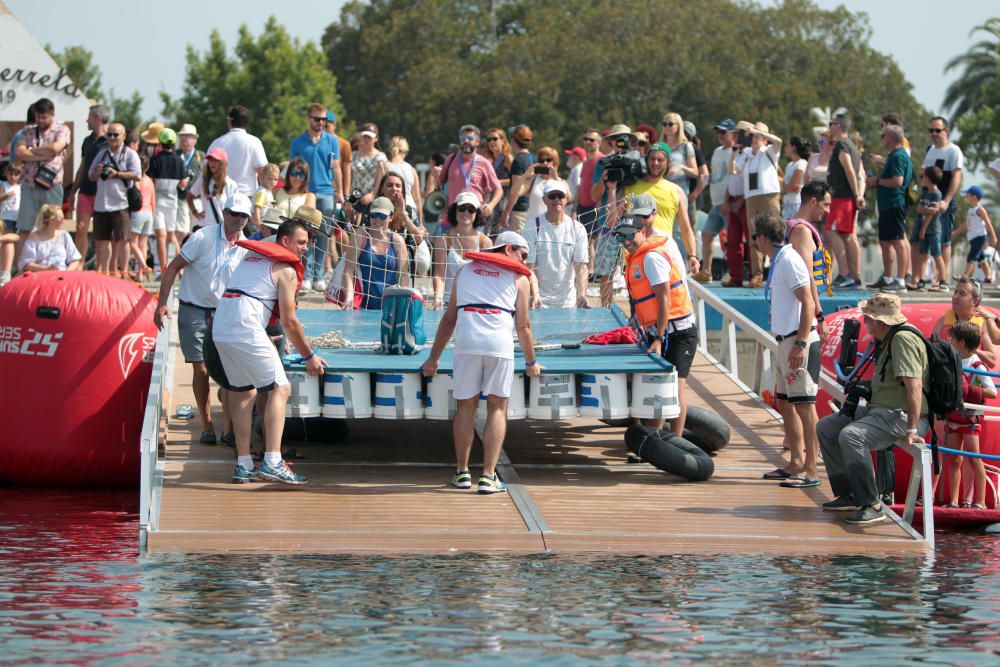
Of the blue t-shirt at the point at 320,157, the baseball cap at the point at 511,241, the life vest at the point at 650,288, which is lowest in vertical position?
the life vest at the point at 650,288

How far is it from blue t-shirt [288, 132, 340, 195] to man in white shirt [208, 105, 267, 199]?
1.38 metres

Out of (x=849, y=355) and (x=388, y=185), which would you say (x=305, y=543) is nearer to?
(x=849, y=355)

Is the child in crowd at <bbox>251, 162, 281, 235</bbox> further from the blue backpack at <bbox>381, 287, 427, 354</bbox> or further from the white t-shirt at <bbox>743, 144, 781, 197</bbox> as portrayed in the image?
the white t-shirt at <bbox>743, 144, 781, 197</bbox>

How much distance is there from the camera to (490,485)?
11062 millimetres

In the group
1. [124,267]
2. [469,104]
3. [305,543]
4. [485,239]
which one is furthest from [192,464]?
[469,104]

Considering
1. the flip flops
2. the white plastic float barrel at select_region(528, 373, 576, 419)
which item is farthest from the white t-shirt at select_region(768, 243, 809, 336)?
the white plastic float barrel at select_region(528, 373, 576, 419)

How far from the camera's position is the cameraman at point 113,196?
1766 cm

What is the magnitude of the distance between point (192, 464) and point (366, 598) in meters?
3.41

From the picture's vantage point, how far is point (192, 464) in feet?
38.5

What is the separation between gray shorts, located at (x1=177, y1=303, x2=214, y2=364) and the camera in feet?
39.6

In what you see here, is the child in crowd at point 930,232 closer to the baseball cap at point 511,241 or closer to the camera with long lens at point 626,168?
the camera with long lens at point 626,168

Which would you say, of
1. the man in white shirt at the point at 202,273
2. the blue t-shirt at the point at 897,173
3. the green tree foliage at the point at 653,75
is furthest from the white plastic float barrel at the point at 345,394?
the green tree foliage at the point at 653,75

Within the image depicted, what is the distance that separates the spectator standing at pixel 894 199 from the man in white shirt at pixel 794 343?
23.4 ft

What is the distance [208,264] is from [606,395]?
292 cm
